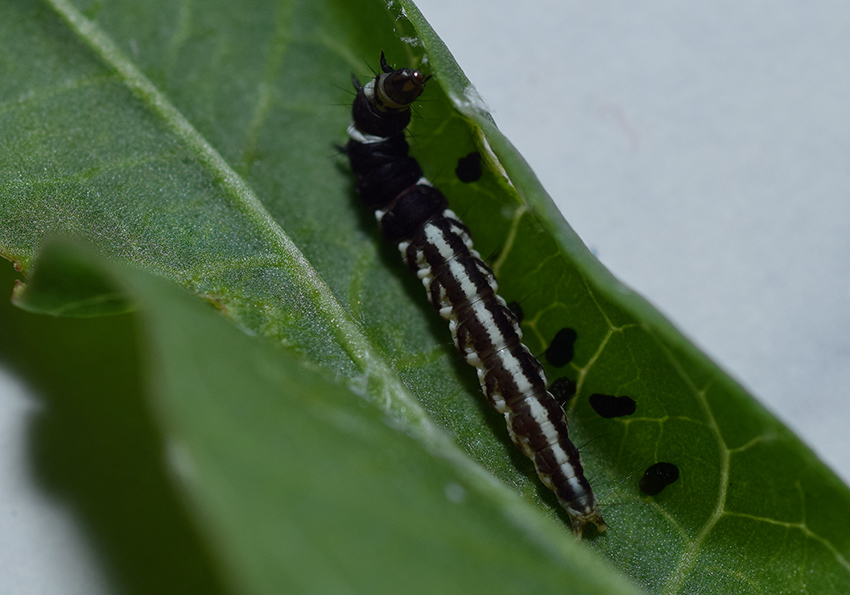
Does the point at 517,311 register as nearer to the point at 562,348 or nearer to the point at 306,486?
the point at 562,348

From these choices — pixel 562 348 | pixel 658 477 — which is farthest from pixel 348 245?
pixel 658 477

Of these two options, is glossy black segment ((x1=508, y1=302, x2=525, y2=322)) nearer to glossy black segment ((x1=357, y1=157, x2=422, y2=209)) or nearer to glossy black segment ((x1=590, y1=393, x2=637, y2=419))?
glossy black segment ((x1=590, y1=393, x2=637, y2=419))

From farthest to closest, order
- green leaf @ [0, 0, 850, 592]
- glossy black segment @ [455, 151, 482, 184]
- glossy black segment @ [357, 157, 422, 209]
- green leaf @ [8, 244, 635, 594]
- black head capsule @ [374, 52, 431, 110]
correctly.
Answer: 1. glossy black segment @ [357, 157, 422, 209]
2. glossy black segment @ [455, 151, 482, 184]
3. black head capsule @ [374, 52, 431, 110]
4. green leaf @ [0, 0, 850, 592]
5. green leaf @ [8, 244, 635, 594]

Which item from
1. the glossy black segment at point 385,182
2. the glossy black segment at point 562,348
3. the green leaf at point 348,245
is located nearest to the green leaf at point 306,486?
the green leaf at point 348,245

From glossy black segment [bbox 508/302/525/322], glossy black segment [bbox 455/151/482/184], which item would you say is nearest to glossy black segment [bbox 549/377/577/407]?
glossy black segment [bbox 508/302/525/322]

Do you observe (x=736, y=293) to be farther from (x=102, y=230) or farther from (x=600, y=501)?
(x=102, y=230)

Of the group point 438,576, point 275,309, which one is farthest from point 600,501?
point 275,309
